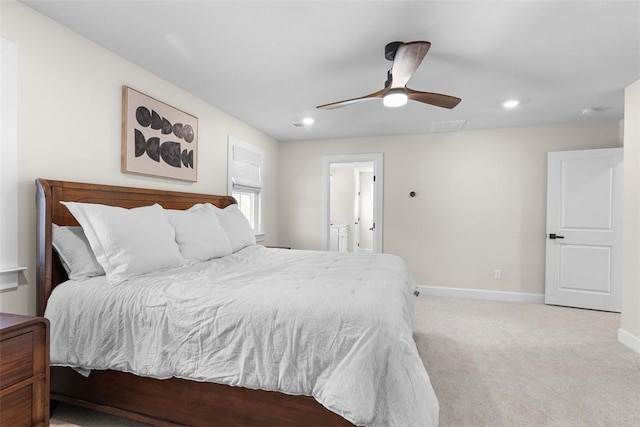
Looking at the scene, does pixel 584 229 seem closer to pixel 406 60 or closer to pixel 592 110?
pixel 592 110

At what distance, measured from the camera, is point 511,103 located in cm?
338

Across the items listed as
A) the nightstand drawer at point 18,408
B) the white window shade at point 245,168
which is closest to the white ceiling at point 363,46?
the white window shade at point 245,168

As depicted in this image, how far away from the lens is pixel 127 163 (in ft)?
8.13

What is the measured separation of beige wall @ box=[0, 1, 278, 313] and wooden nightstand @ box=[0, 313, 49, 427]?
0.70 m

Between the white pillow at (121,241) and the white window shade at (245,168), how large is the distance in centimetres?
202

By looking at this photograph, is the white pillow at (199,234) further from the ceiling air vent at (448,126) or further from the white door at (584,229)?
the white door at (584,229)

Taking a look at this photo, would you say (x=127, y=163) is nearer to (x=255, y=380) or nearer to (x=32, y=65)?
(x=32, y=65)

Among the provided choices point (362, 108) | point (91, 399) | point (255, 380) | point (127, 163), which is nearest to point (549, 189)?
point (362, 108)

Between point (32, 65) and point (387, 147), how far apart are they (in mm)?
4042

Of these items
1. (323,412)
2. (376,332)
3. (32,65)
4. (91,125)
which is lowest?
(323,412)

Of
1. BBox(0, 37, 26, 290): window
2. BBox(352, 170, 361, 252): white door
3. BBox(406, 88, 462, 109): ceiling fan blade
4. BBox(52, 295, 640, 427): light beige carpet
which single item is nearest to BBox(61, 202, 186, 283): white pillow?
BBox(0, 37, 26, 290): window

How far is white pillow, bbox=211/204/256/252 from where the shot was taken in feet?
9.91

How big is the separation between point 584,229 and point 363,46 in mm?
3715

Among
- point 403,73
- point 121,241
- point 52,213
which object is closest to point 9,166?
point 52,213
